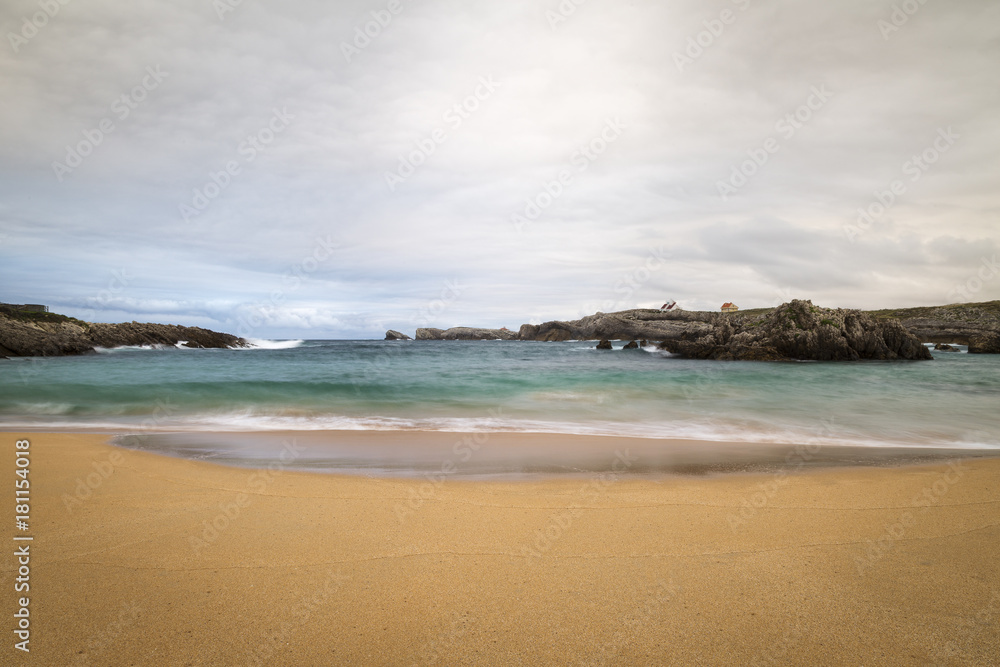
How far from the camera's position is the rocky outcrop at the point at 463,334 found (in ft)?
438

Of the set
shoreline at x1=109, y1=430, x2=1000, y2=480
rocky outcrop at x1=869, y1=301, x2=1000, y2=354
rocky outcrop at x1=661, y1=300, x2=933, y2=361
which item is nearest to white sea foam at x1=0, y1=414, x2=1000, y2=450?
shoreline at x1=109, y1=430, x2=1000, y2=480

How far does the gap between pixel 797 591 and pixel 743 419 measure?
30.6ft

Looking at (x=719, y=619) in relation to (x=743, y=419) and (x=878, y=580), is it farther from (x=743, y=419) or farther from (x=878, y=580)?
(x=743, y=419)

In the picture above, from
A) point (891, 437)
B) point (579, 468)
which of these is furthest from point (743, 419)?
point (579, 468)

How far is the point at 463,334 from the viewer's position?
135500 mm

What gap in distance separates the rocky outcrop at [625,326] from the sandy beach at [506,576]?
8061 cm

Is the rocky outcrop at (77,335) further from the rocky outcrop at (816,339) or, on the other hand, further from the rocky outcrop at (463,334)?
the rocky outcrop at (463,334)

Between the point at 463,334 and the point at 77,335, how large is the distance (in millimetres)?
99019

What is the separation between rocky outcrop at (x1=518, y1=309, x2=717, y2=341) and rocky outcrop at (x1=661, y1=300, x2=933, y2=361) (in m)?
41.3

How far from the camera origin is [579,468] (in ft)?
20.1

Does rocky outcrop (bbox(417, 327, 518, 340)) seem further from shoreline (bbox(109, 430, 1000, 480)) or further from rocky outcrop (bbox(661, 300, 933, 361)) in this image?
shoreline (bbox(109, 430, 1000, 480))

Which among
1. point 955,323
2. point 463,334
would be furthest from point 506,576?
point 463,334

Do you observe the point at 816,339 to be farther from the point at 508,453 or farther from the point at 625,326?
the point at 625,326

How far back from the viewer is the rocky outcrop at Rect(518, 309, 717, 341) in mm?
86562
